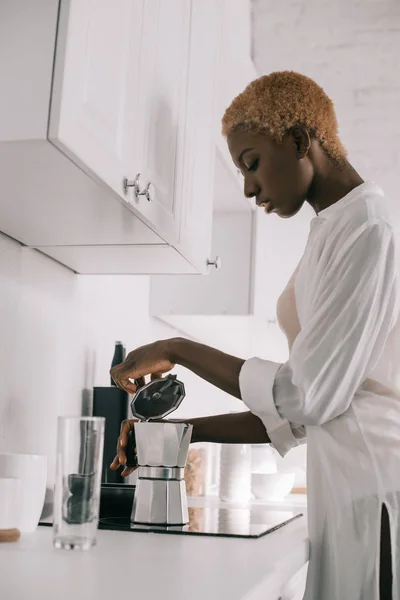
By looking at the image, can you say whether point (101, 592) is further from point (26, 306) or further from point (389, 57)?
point (389, 57)

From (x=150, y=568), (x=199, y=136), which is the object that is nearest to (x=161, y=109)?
(x=199, y=136)

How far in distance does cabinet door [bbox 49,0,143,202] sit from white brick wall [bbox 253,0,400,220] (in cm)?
233

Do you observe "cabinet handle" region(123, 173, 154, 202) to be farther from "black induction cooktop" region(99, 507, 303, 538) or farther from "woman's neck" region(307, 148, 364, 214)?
"black induction cooktop" region(99, 507, 303, 538)

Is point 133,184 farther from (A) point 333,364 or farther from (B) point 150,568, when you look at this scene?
(B) point 150,568

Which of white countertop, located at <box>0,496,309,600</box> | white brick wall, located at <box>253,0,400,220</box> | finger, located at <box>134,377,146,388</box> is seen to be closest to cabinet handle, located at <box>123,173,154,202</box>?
finger, located at <box>134,377,146,388</box>

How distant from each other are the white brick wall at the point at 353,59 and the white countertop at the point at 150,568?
2568 millimetres

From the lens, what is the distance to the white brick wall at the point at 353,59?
Answer: 339 cm

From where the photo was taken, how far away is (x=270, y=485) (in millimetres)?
2369

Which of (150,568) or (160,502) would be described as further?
(160,502)

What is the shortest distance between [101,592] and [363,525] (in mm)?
631

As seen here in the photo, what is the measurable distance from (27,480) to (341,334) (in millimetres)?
542

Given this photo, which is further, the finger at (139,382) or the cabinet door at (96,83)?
the finger at (139,382)

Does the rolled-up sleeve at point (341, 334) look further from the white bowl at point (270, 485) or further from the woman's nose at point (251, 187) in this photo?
the white bowl at point (270, 485)

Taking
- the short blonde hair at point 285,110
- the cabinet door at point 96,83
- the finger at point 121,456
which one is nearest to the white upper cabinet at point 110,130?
the cabinet door at point 96,83
